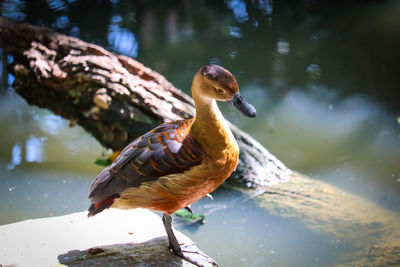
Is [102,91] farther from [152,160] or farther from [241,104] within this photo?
[241,104]

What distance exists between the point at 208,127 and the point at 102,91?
1331 millimetres

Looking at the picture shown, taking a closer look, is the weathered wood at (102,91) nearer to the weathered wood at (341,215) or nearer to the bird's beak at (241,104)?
the weathered wood at (341,215)

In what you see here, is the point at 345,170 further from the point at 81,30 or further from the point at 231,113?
the point at 81,30

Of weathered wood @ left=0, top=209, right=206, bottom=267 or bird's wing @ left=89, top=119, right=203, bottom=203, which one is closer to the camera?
bird's wing @ left=89, top=119, right=203, bottom=203

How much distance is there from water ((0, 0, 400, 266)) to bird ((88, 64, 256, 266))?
0.65 meters

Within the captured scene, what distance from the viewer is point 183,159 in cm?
165

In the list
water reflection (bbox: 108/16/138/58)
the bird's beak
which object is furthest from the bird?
water reflection (bbox: 108/16/138/58)

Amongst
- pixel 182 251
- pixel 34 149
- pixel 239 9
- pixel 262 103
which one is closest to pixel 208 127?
pixel 182 251

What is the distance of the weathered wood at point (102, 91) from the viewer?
9.00 feet

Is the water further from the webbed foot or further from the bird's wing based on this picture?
the bird's wing

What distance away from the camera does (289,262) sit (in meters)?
2.12

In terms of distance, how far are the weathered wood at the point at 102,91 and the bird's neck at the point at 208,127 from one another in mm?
1035

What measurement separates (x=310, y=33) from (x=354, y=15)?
38.1 inches

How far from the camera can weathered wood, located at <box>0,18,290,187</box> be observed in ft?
9.00
